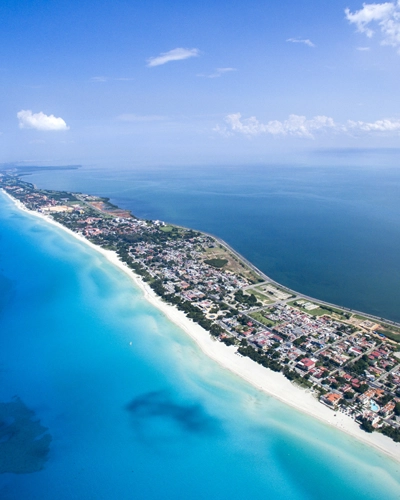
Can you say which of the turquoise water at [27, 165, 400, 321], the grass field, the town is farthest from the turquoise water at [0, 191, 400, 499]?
the turquoise water at [27, 165, 400, 321]

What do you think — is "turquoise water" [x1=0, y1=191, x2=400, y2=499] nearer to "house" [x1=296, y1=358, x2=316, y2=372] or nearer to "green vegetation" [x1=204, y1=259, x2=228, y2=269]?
"house" [x1=296, y1=358, x2=316, y2=372]

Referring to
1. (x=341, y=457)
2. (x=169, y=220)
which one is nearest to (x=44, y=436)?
(x=341, y=457)

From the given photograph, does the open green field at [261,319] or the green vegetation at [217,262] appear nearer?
the open green field at [261,319]

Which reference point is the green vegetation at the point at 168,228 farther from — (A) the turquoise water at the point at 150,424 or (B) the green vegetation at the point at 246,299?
(A) the turquoise water at the point at 150,424

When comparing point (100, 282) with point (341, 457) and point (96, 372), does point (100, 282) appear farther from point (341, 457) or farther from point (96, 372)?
point (341, 457)

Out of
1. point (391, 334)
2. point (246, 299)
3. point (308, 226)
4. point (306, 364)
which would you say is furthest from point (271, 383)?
point (308, 226)

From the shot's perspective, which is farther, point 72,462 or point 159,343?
point 159,343

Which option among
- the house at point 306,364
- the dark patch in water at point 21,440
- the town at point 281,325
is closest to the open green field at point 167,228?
the town at point 281,325
